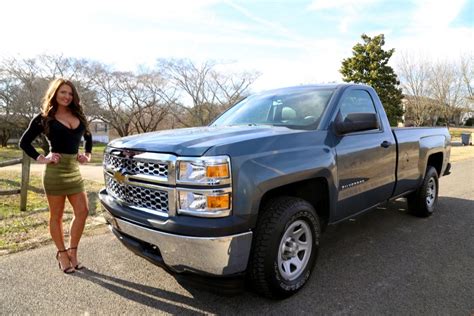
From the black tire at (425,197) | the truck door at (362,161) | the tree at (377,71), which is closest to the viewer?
the truck door at (362,161)

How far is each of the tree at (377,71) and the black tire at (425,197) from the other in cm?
2759

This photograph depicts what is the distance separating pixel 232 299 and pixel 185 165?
1257 millimetres

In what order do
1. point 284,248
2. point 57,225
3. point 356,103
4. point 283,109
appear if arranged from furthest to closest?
point 356,103
point 283,109
point 57,225
point 284,248

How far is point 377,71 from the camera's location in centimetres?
3141

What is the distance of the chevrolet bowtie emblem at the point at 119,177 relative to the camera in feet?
9.41

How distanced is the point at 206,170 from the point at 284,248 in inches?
40.8

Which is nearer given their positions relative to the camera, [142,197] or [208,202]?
[208,202]

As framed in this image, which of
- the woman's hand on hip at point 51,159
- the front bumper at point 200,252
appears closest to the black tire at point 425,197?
the front bumper at point 200,252

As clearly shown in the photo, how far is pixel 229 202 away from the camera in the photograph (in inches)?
95.2

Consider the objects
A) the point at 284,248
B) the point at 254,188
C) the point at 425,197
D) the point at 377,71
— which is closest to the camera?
the point at 254,188

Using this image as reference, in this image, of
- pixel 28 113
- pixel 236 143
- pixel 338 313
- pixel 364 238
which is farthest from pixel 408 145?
pixel 28 113

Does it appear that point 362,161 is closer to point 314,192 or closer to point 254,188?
point 314,192

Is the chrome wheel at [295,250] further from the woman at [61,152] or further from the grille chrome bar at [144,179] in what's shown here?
the woman at [61,152]

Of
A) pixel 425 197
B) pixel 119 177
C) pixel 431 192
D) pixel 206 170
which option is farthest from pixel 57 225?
pixel 431 192
